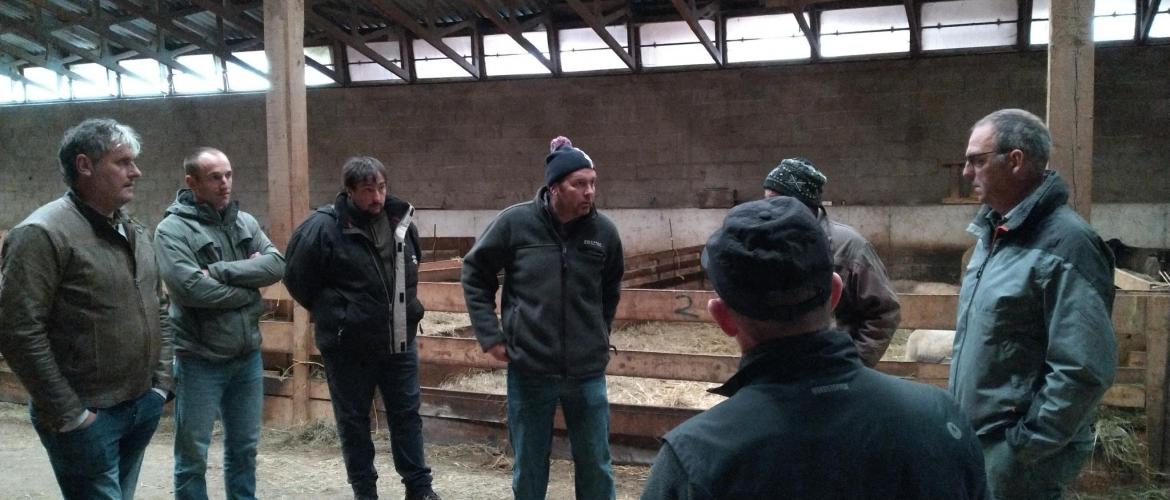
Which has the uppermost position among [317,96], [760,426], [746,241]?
[317,96]

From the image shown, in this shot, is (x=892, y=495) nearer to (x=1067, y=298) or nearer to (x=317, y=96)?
(x=1067, y=298)

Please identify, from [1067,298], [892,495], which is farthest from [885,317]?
[892,495]

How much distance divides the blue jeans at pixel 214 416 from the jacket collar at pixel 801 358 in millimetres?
2276

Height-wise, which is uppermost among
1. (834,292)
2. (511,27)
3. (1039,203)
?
(511,27)

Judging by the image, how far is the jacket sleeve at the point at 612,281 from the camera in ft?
8.88

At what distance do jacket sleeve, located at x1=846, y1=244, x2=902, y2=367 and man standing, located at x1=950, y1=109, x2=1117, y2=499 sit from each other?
298mm

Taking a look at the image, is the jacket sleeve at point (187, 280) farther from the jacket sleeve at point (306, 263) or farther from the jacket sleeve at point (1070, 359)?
the jacket sleeve at point (1070, 359)

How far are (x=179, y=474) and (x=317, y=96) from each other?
10.5 m

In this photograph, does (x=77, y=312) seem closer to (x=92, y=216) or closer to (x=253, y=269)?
(x=92, y=216)

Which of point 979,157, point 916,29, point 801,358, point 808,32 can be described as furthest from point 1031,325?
Result: point 916,29

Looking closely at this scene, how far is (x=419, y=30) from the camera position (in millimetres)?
9812

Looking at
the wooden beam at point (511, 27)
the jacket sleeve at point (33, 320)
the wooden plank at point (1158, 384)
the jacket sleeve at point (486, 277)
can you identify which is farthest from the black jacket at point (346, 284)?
the wooden beam at point (511, 27)

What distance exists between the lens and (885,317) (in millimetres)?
2117

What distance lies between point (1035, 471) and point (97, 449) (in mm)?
2354
